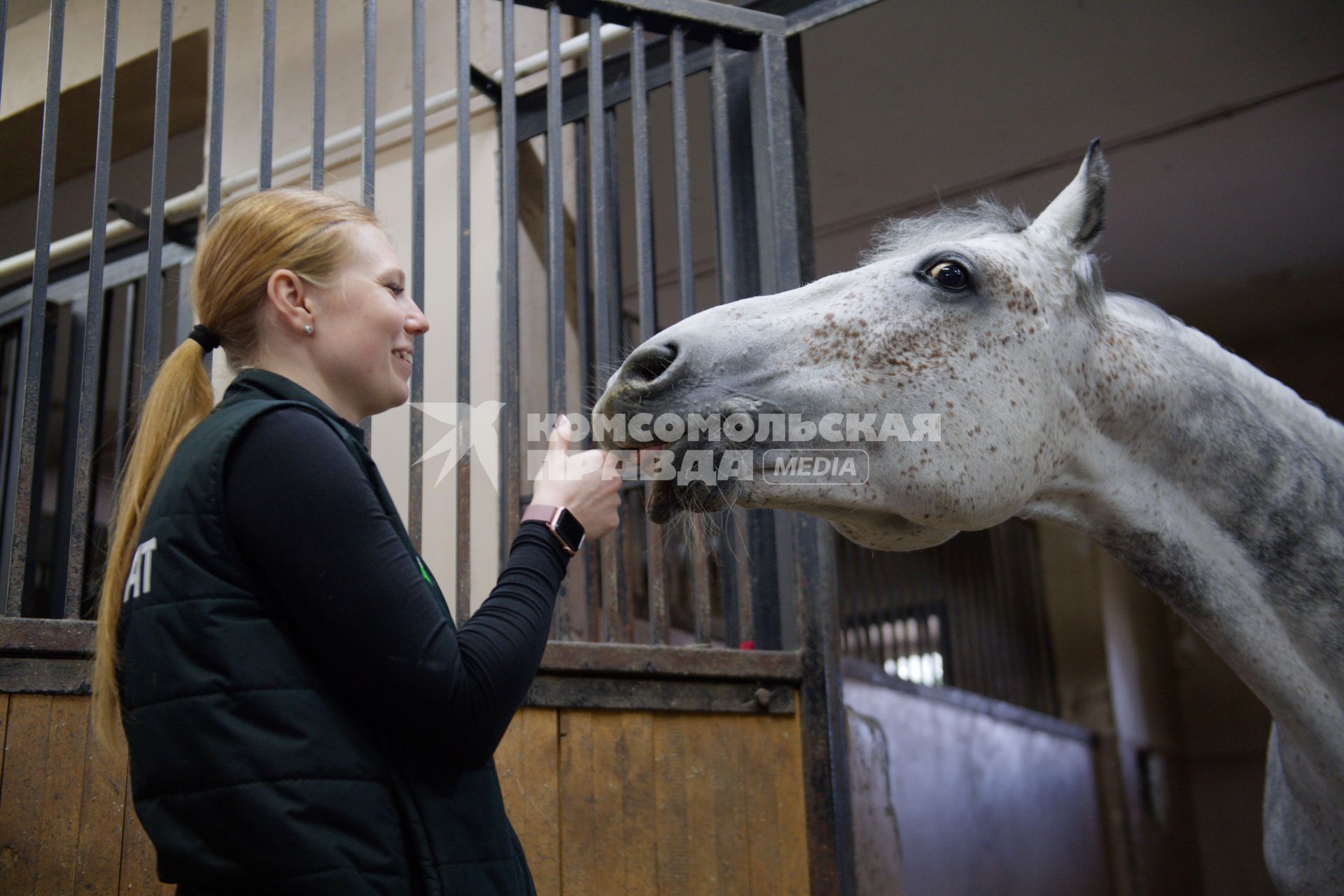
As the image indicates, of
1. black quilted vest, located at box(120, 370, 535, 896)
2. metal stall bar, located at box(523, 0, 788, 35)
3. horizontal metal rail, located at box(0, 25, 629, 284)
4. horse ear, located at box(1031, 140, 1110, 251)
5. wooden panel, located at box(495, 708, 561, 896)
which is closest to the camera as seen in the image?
black quilted vest, located at box(120, 370, 535, 896)

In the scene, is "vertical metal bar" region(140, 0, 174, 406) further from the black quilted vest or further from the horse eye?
the horse eye

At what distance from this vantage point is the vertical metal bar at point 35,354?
150 cm

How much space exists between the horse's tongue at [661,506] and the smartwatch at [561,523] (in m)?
0.29

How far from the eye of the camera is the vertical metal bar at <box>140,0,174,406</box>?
5.38 ft

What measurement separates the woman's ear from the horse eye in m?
0.83

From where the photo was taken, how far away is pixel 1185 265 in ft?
17.3

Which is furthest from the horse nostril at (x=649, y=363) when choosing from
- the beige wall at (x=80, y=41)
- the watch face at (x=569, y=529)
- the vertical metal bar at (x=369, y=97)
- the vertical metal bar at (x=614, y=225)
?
the beige wall at (x=80, y=41)

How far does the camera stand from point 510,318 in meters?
1.95

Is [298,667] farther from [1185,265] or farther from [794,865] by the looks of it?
[1185,265]

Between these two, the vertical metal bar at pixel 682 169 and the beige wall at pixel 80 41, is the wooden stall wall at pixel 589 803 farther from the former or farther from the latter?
the beige wall at pixel 80 41

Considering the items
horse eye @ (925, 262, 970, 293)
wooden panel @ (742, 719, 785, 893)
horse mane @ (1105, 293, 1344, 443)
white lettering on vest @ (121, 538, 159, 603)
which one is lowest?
wooden panel @ (742, 719, 785, 893)

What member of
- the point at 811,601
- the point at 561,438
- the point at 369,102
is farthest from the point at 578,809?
the point at 369,102

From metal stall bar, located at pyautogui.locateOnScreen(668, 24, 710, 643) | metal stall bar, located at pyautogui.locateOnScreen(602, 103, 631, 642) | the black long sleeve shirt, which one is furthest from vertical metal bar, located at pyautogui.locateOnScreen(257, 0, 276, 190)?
the black long sleeve shirt

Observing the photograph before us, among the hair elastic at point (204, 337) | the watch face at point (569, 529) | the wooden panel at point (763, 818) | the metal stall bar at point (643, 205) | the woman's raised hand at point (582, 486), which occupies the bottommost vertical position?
the wooden panel at point (763, 818)
